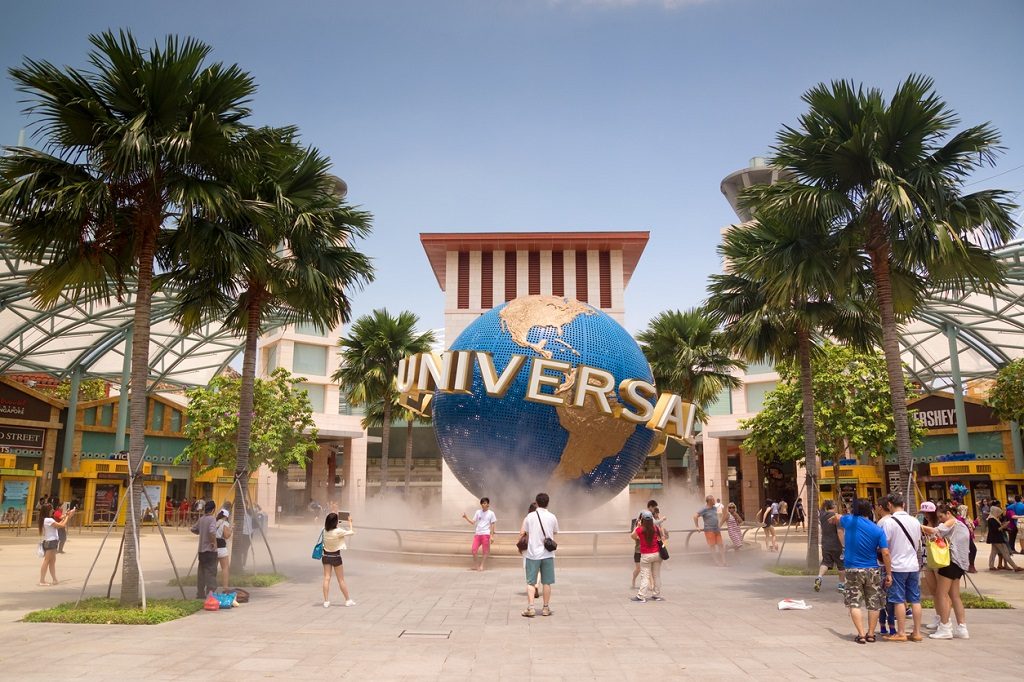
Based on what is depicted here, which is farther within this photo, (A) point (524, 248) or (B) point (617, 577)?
(A) point (524, 248)

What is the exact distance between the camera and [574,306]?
1994 cm

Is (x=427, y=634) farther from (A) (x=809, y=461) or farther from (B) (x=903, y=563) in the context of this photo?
(A) (x=809, y=461)

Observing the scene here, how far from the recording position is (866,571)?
350 inches

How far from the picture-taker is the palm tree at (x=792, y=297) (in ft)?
44.9

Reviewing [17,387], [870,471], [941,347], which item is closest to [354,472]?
[17,387]

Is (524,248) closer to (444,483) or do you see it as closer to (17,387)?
(444,483)

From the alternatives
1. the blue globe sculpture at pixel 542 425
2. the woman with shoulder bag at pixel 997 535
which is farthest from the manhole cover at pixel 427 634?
the woman with shoulder bag at pixel 997 535

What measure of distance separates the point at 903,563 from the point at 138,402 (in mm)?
11253

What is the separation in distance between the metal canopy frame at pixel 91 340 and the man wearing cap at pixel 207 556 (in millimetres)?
22935

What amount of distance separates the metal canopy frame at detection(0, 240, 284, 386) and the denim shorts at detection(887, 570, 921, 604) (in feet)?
99.8

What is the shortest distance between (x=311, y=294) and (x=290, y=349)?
37964 millimetres

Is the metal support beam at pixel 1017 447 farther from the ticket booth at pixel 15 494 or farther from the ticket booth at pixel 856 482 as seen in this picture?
the ticket booth at pixel 15 494

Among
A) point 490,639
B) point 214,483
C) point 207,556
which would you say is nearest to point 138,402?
point 207,556

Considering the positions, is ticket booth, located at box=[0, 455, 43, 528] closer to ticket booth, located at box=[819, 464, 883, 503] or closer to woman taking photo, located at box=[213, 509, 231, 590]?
woman taking photo, located at box=[213, 509, 231, 590]
